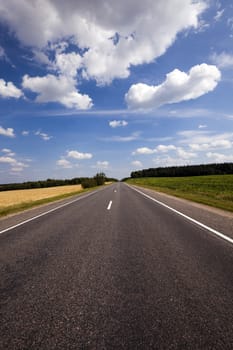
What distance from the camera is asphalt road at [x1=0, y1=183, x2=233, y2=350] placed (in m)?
2.26

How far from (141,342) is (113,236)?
13.6 ft

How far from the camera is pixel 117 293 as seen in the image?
10.3 ft

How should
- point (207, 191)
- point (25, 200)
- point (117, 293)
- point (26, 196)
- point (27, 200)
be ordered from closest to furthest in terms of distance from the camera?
1. point (117, 293)
2. point (207, 191)
3. point (27, 200)
4. point (25, 200)
5. point (26, 196)

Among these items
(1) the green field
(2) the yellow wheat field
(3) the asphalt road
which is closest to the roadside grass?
(2) the yellow wheat field

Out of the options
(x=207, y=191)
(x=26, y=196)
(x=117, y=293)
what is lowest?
(x=207, y=191)

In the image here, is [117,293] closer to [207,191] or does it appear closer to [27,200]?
[207,191]

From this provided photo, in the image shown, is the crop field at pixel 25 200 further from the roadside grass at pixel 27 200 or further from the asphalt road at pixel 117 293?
the asphalt road at pixel 117 293

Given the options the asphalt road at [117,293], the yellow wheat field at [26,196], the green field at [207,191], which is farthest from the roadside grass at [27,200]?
the green field at [207,191]

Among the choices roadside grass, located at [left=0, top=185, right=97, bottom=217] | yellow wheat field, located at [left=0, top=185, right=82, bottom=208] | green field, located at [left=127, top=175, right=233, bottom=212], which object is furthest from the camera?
yellow wheat field, located at [left=0, top=185, right=82, bottom=208]

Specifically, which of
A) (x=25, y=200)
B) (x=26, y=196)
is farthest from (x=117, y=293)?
(x=26, y=196)

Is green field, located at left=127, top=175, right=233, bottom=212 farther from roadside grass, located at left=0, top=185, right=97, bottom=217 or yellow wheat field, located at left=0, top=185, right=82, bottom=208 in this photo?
yellow wheat field, located at left=0, top=185, right=82, bottom=208

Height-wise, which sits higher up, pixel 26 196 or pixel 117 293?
pixel 26 196

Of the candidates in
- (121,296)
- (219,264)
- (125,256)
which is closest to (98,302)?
Answer: (121,296)

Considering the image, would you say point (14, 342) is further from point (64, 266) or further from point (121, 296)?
point (64, 266)
